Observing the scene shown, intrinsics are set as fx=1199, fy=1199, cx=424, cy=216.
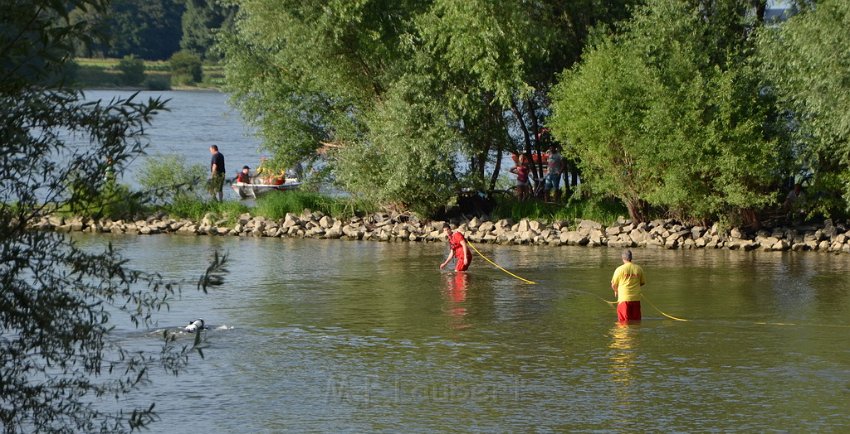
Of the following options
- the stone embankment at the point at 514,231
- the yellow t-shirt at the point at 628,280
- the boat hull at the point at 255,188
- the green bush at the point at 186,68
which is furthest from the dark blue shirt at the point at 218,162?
the green bush at the point at 186,68

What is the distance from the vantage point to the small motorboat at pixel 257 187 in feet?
153

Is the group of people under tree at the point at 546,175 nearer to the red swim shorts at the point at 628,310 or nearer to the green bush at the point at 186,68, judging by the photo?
the red swim shorts at the point at 628,310

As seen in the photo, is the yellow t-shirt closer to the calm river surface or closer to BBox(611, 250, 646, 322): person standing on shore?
BBox(611, 250, 646, 322): person standing on shore

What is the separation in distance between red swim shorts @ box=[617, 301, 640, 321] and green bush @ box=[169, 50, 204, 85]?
10252cm

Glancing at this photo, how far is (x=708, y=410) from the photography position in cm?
1605

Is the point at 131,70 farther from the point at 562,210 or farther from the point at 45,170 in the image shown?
the point at 45,170

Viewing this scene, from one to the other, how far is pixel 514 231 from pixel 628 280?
12865 millimetres

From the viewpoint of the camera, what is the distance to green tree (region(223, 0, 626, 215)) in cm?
3341

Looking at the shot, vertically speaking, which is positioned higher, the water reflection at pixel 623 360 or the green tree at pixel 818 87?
the green tree at pixel 818 87

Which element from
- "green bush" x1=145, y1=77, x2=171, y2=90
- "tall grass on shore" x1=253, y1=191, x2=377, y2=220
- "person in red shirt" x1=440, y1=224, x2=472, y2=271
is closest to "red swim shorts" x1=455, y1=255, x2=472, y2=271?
"person in red shirt" x1=440, y1=224, x2=472, y2=271

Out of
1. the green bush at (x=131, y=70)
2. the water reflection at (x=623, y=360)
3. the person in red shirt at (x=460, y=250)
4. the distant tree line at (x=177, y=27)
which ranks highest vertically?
the distant tree line at (x=177, y=27)

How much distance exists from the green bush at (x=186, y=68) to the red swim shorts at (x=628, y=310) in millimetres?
102522

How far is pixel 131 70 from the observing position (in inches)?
3344

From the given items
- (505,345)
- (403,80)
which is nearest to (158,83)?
(403,80)
